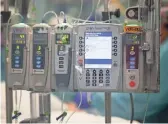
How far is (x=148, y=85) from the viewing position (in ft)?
6.51

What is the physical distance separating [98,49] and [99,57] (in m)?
0.05

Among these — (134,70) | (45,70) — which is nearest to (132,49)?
(134,70)

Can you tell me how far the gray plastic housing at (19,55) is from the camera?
205cm

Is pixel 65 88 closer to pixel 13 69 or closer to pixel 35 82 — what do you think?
pixel 35 82

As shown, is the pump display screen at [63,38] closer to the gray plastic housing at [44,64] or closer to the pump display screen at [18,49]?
the gray plastic housing at [44,64]

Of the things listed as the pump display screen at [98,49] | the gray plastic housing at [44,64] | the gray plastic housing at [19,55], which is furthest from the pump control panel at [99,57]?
the gray plastic housing at [19,55]

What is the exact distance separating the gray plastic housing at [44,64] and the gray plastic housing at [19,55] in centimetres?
3

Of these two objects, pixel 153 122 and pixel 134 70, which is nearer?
pixel 134 70

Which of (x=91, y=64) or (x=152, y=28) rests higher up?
(x=152, y=28)

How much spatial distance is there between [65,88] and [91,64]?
8.7 inches

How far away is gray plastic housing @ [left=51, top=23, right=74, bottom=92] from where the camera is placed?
6.57 ft

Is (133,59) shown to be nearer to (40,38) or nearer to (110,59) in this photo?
(110,59)

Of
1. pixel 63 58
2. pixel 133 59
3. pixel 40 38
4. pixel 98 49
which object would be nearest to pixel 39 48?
pixel 40 38

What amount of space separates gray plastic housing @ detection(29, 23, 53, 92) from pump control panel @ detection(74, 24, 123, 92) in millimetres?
176
